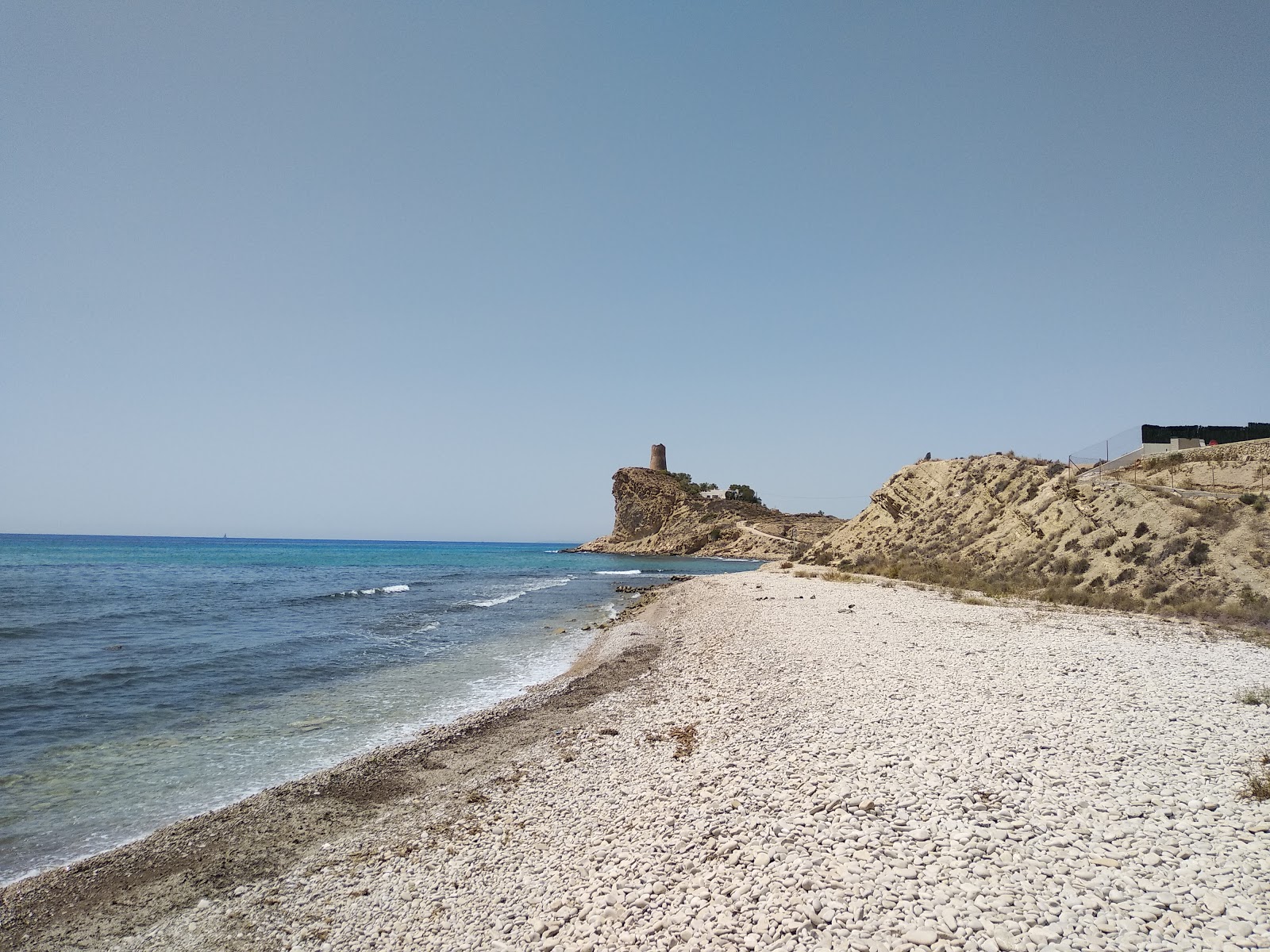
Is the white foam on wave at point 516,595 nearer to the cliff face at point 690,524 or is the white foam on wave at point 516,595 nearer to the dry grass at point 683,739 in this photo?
the dry grass at point 683,739

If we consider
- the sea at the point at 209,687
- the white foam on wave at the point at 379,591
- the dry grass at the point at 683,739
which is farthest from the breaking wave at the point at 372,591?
the dry grass at the point at 683,739

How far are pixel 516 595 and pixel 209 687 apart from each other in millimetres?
24773

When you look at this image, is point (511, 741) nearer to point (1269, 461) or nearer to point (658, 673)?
point (658, 673)

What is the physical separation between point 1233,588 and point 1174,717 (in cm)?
1431

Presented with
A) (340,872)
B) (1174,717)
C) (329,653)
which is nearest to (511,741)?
(340,872)

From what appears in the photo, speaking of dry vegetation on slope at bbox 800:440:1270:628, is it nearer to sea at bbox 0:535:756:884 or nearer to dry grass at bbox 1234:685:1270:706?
dry grass at bbox 1234:685:1270:706

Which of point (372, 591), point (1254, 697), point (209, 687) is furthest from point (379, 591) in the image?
point (1254, 697)

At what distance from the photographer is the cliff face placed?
9169 cm

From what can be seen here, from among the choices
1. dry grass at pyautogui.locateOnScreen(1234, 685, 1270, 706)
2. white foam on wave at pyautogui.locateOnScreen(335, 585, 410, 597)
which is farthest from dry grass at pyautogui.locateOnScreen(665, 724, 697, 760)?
white foam on wave at pyautogui.locateOnScreen(335, 585, 410, 597)

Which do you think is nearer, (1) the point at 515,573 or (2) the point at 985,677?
(2) the point at 985,677

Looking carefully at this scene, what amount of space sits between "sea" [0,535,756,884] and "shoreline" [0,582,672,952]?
0.56 m

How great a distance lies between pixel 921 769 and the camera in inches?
282

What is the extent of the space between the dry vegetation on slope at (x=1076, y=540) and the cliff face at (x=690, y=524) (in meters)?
44.5

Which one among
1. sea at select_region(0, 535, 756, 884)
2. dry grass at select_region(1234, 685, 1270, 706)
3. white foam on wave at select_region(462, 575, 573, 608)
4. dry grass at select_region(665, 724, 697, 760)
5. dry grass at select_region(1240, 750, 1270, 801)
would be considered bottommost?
white foam on wave at select_region(462, 575, 573, 608)
